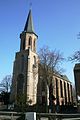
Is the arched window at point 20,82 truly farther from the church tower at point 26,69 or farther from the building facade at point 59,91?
the building facade at point 59,91

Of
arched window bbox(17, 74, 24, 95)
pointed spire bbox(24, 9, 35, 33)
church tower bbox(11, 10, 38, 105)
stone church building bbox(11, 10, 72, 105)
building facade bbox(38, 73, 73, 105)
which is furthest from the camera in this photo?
pointed spire bbox(24, 9, 35, 33)

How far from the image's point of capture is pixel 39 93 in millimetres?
57125

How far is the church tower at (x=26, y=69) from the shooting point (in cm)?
5375

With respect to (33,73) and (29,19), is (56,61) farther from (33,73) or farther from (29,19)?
(29,19)

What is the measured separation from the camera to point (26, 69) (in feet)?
183

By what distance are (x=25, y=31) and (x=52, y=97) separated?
2407 centimetres

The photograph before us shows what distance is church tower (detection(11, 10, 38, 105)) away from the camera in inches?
2116

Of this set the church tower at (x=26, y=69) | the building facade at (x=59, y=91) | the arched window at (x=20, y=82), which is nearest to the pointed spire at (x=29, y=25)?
the church tower at (x=26, y=69)

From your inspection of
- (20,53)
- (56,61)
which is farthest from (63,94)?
(56,61)

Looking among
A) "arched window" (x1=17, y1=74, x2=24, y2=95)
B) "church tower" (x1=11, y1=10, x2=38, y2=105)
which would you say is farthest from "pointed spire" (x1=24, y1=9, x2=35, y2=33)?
"arched window" (x1=17, y1=74, x2=24, y2=95)

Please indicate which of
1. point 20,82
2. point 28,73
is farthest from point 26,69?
point 20,82

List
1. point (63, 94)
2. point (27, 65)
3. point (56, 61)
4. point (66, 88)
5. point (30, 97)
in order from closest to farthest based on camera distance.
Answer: point (56, 61), point (30, 97), point (27, 65), point (63, 94), point (66, 88)

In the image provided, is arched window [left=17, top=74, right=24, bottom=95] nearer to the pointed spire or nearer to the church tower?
the church tower

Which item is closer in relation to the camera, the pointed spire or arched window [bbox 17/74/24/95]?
arched window [bbox 17/74/24/95]
